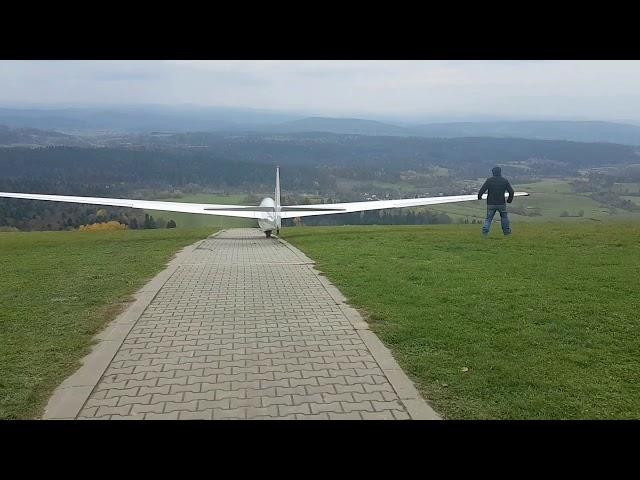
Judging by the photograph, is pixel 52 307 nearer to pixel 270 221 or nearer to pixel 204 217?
pixel 270 221

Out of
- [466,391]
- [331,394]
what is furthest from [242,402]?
[466,391]

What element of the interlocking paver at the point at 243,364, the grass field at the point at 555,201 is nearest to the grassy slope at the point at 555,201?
the grass field at the point at 555,201

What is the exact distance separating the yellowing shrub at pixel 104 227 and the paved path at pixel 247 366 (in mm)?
20867

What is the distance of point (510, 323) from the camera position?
6.79 metres

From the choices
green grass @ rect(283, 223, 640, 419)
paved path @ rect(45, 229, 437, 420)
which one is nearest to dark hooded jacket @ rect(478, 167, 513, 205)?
green grass @ rect(283, 223, 640, 419)

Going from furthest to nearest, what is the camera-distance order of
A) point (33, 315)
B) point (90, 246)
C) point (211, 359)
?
point (90, 246) < point (33, 315) < point (211, 359)

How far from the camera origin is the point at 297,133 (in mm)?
50062

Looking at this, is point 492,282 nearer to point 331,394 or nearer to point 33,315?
point 331,394

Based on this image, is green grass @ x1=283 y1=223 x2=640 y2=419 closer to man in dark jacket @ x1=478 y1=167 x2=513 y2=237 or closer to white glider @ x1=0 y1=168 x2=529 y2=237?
man in dark jacket @ x1=478 y1=167 x2=513 y2=237

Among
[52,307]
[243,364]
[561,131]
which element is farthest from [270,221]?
[243,364]

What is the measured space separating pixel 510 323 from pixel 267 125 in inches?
2185

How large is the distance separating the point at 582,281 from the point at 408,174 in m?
21.4

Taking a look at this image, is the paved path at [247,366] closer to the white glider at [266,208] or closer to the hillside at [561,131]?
the white glider at [266,208]

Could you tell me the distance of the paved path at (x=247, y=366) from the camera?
13.7ft
